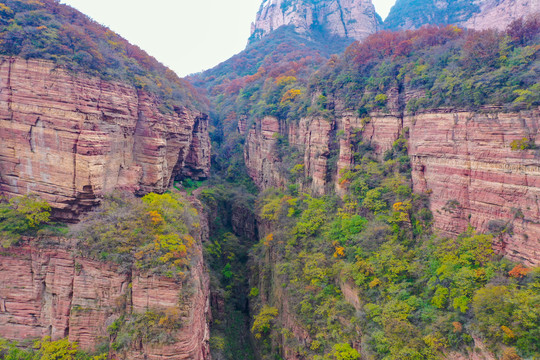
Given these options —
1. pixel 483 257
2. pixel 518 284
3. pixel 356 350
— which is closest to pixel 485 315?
pixel 518 284

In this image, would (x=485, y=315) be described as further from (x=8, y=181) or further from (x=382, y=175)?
(x=8, y=181)

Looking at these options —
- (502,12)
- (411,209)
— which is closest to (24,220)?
(411,209)

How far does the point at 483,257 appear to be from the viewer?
13297mm

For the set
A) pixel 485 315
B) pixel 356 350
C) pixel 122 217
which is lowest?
pixel 356 350

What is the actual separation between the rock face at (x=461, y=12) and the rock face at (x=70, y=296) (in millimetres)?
38823

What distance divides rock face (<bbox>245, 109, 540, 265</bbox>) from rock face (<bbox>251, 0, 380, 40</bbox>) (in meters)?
56.8

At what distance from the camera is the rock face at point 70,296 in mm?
15336

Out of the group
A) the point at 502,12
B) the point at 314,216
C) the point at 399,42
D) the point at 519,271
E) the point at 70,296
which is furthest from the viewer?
the point at 502,12

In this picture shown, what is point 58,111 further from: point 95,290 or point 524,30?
point 524,30

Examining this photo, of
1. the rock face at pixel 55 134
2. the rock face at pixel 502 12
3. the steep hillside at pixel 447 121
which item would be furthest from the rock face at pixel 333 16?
the rock face at pixel 55 134

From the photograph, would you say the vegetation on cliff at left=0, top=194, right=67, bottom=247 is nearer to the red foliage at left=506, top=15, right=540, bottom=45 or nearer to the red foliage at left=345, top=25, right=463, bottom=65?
the red foliage at left=345, top=25, right=463, bottom=65

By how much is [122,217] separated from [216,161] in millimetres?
28345

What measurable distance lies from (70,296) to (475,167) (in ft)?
78.8

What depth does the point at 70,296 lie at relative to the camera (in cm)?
1582
